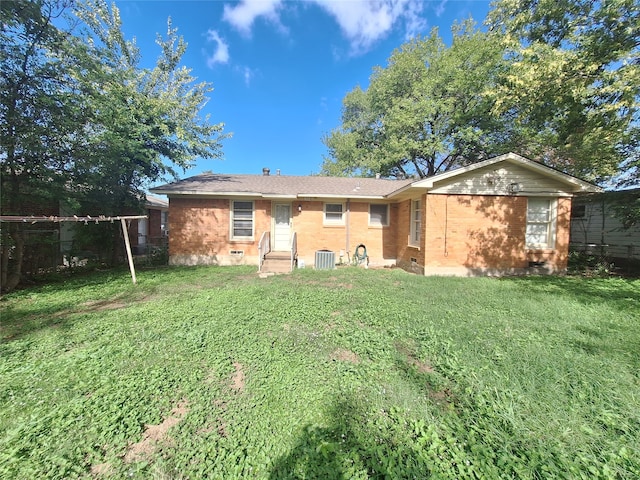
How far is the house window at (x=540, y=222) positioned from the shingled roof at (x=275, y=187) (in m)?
4.62

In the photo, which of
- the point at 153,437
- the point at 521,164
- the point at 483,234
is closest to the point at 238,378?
the point at 153,437

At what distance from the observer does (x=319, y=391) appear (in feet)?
9.19

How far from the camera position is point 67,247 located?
422 inches

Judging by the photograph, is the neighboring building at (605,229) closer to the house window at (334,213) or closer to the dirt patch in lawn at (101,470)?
the house window at (334,213)

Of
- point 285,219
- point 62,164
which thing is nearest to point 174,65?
point 62,164

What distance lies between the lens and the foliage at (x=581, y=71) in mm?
7047

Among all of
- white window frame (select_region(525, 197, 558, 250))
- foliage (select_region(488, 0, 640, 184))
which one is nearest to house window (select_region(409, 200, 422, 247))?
white window frame (select_region(525, 197, 558, 250))

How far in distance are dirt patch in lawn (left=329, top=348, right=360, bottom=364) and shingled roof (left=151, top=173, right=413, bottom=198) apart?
296 inches

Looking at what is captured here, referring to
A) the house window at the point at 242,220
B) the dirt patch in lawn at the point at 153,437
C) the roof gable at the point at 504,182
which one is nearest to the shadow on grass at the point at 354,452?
the dirt patch in lawn at the point at 153,437

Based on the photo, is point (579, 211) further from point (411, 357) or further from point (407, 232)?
point (411, 357)

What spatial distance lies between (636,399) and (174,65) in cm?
1762

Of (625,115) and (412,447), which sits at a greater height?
(625,115)

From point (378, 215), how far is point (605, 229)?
1218 cm

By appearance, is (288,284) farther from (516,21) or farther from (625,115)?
(516,21)
